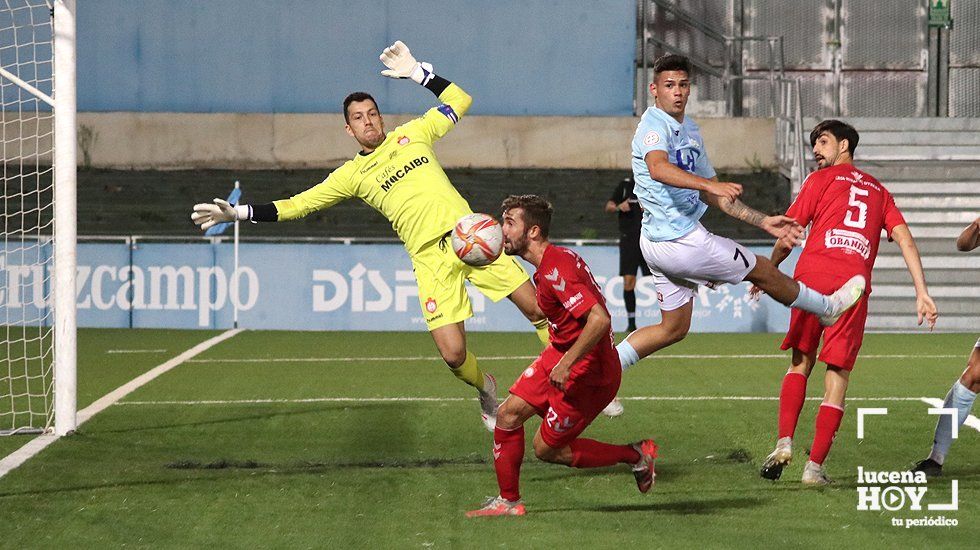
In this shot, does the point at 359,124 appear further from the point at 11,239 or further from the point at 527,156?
the point at 527,156

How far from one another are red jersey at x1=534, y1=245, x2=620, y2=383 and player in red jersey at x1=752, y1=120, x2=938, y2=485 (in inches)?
50.1

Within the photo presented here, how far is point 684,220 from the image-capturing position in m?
7.07

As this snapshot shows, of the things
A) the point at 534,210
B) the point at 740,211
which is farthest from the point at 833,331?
the point at 534,210

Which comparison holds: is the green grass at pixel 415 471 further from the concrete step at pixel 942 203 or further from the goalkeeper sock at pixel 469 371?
the concrete step at pixel 942 203

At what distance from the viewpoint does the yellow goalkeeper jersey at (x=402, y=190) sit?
8391 millimetres

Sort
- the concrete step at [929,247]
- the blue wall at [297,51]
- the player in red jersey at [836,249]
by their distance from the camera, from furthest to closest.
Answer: the blue wall at [297,51] → the concrete step at [929,247] → the player in red jersey at [836,249]

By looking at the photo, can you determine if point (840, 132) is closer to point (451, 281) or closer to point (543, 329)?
point (543, 329)

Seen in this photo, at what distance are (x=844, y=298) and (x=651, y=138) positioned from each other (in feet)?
4.10

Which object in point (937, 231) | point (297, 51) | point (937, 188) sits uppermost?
point (297, 51)

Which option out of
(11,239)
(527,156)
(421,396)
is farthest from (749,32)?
(421,396)

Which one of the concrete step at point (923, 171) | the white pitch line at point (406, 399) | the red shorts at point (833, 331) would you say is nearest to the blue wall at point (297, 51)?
the concrete step at point (923, 171)

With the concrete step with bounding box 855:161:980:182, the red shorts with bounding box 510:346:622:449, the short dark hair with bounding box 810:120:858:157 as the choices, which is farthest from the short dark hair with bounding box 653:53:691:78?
the concrete step with bounding box 855:161:980:182

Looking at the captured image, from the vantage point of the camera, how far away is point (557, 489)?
6855 mm

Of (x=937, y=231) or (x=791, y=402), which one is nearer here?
(x=791, y=402)
